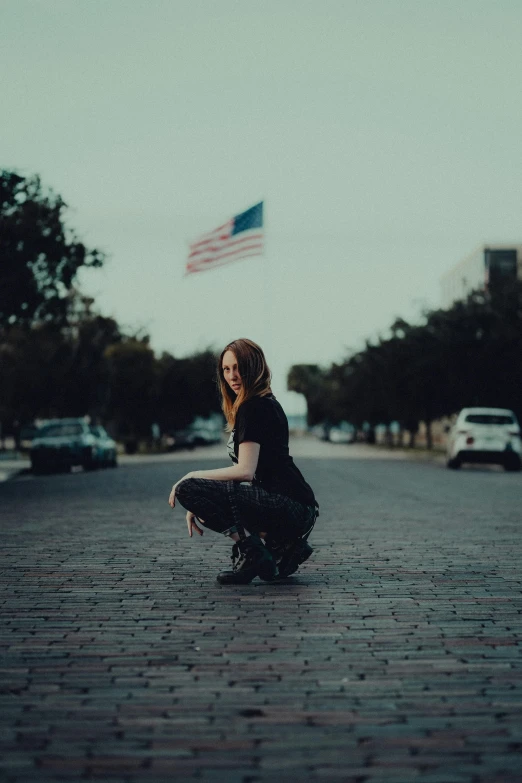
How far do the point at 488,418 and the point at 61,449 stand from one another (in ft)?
40.6

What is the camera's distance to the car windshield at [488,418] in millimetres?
31139

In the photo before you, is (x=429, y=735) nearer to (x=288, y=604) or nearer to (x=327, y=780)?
(x=327, y=780)

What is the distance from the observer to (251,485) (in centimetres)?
773

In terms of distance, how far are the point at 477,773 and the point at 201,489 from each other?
4.07 metres

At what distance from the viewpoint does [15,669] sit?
5.25 meters

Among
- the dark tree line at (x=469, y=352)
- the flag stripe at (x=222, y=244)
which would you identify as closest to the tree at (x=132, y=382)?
the dark tree line at (x=469, y=352)

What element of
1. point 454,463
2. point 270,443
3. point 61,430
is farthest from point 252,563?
point 61,430

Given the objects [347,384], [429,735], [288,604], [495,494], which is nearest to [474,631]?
[288,604]

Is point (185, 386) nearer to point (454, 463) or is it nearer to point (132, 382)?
point (132, 382)

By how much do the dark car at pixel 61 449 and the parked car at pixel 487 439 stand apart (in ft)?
35.3

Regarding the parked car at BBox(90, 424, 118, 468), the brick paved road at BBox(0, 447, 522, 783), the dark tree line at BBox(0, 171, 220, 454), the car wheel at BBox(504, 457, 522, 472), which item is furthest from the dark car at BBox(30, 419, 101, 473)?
the brick paved road at BBox(0, 447, 522, 783)

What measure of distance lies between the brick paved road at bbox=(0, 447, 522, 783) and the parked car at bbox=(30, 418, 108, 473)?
2261cm

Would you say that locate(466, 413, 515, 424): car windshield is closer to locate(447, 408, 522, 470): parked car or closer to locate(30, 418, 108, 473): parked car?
locate(447, 408, 522, 470): parked car

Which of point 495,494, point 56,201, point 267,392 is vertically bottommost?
point 495,494
